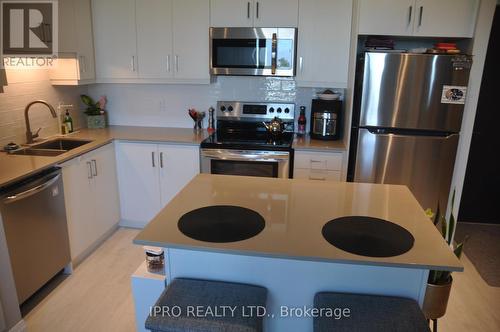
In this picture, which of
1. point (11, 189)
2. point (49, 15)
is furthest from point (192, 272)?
point (49, 15)

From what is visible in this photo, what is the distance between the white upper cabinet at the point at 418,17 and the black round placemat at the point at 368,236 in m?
1.77

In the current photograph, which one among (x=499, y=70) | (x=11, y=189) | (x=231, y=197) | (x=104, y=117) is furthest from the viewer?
(x=104, y=117)

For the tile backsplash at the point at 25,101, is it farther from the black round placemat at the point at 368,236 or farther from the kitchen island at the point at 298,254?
the black round placemat at the point at 368,236

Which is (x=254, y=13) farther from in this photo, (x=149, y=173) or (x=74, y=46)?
(x=149, y=173)

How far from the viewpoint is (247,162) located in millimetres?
3127

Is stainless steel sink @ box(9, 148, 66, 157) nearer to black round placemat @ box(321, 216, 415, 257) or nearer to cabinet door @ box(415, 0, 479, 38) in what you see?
black round placemat @ box(321, 216, 415, 257)

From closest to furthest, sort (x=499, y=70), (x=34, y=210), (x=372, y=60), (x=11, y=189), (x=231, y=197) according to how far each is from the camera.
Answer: (x=231, y=197)
(x=11, y=189)
(x=34, y=210)
(x=372, y=60)
(x=499, y=70)

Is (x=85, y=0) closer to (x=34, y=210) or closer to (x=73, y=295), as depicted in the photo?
(x=34, y=210)

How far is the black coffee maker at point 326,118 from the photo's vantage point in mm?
3207

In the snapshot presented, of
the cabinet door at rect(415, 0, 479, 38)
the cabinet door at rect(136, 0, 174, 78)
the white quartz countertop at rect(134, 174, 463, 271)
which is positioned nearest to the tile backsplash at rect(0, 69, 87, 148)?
the cabinet door at rect(136, 0, 174, 78)

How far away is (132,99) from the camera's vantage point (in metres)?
3.80

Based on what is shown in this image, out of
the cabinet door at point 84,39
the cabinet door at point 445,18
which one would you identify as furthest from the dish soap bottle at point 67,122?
the cabinet door at point 445,18

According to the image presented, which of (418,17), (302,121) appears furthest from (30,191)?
(418,17)

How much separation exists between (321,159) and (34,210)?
2066 mm
